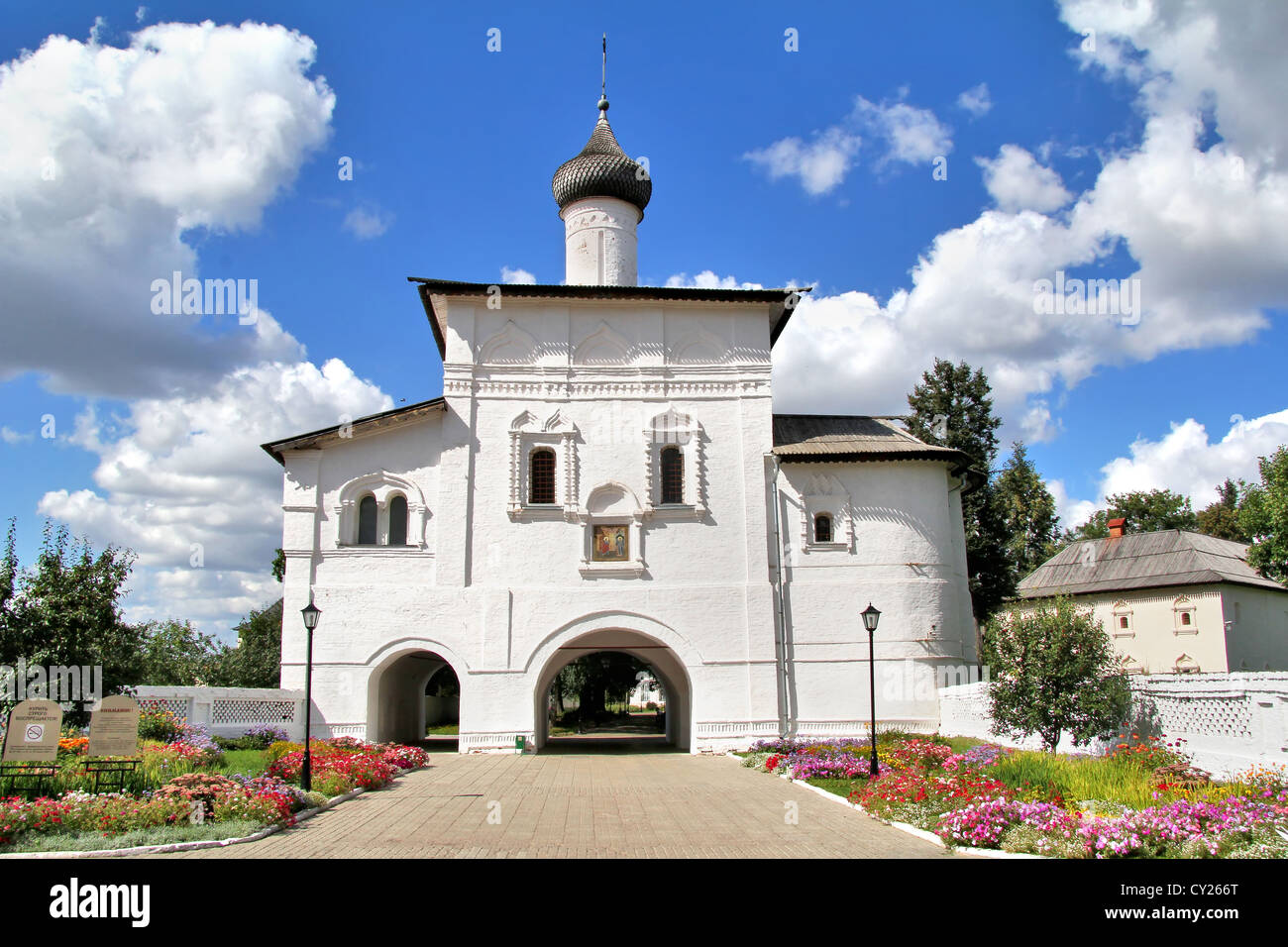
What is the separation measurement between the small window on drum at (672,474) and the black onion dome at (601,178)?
664cm

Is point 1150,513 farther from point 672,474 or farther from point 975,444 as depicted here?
point 672,474

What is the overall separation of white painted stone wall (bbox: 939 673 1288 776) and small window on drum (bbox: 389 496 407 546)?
13.8 metres

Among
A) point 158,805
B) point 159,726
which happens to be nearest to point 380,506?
point 159,726

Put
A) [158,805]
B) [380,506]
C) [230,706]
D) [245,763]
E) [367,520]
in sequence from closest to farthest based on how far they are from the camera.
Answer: [158,805] < [245,763] < [230,706] < [380,506] < [367,520]

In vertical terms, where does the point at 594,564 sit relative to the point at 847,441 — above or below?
below

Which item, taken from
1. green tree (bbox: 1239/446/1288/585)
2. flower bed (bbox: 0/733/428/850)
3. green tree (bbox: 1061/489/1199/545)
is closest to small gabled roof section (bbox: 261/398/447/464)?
flower bed (bbox: 0/733/428/850)

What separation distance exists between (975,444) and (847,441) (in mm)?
7618

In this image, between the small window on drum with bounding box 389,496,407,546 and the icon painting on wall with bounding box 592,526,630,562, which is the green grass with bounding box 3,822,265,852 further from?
the icon painting on wall with bounding box 592,526,630,562

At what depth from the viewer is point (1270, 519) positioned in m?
23.2

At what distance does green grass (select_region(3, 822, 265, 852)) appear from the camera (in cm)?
846

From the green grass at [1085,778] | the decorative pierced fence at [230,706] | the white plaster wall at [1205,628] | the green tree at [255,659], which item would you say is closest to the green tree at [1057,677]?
the green grass at [1085,778]

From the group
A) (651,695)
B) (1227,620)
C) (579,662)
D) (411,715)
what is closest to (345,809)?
(411,715)

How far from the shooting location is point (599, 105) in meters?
24.6
